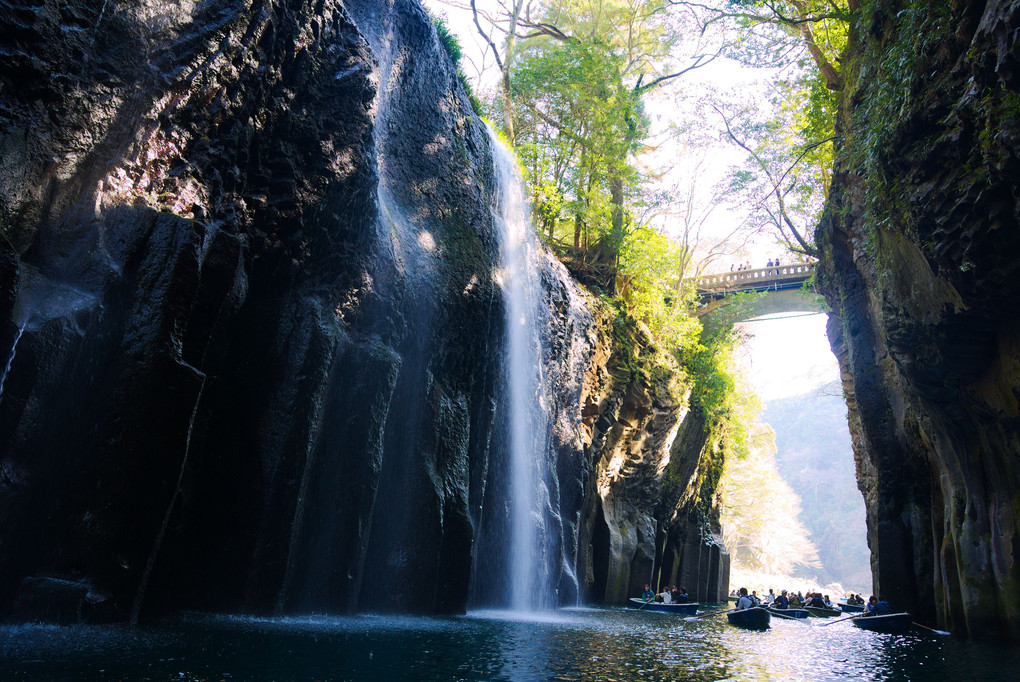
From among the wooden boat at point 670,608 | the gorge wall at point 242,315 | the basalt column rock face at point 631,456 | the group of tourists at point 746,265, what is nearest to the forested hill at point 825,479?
the group of tourists at point 746,265

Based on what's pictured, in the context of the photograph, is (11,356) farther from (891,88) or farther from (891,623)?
(891,623)

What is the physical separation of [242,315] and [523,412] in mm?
8288

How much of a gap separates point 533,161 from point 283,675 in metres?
20.5

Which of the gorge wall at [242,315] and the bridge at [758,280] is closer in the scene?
the gorge wall at [242,315]

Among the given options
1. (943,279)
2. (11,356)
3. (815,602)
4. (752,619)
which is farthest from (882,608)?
(11,356)

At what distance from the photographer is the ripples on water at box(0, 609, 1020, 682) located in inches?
223

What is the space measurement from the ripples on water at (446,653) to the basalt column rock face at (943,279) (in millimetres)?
2963

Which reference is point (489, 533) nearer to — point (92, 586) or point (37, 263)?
point (92, 586)

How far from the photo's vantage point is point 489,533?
1528cm

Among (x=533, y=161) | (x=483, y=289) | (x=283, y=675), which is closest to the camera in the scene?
(x=283, y=675)

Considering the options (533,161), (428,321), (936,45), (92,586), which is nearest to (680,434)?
(533,161)

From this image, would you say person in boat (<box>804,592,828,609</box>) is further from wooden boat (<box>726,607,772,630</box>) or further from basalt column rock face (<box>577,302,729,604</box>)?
wooden boat (<box>726,607,772,630</box>)

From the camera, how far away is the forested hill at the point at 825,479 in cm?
8775

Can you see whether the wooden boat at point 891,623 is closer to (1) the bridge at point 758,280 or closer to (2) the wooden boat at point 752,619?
(2) the wooden boat at point 752,619
